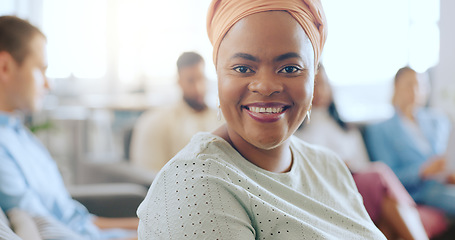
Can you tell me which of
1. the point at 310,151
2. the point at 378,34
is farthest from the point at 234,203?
the point at 378,34

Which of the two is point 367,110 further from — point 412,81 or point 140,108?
point 140,108

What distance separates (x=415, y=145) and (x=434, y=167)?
0.29m

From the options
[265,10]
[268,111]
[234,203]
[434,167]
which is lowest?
[434,167]

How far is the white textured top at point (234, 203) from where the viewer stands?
0.52 metres

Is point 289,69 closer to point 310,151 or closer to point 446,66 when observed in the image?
point 310,151

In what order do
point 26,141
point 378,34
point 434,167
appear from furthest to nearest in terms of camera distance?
point 434,167 → point 378,34 → point 26,141

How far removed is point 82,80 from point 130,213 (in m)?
4.22

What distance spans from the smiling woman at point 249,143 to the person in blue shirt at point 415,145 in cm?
154

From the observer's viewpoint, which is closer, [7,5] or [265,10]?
[265,10]

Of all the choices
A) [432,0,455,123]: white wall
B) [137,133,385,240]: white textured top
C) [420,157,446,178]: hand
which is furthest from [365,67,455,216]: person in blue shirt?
[137,133,385,240]: white textured top

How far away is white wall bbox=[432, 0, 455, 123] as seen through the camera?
134 centimetres

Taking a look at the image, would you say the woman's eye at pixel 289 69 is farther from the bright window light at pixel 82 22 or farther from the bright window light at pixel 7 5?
the bright window light at pixel 7 5

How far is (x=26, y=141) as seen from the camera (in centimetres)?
123

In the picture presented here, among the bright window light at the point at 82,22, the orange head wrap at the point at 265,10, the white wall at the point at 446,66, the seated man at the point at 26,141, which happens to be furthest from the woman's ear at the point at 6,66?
the bright window light at the point at 82,22
